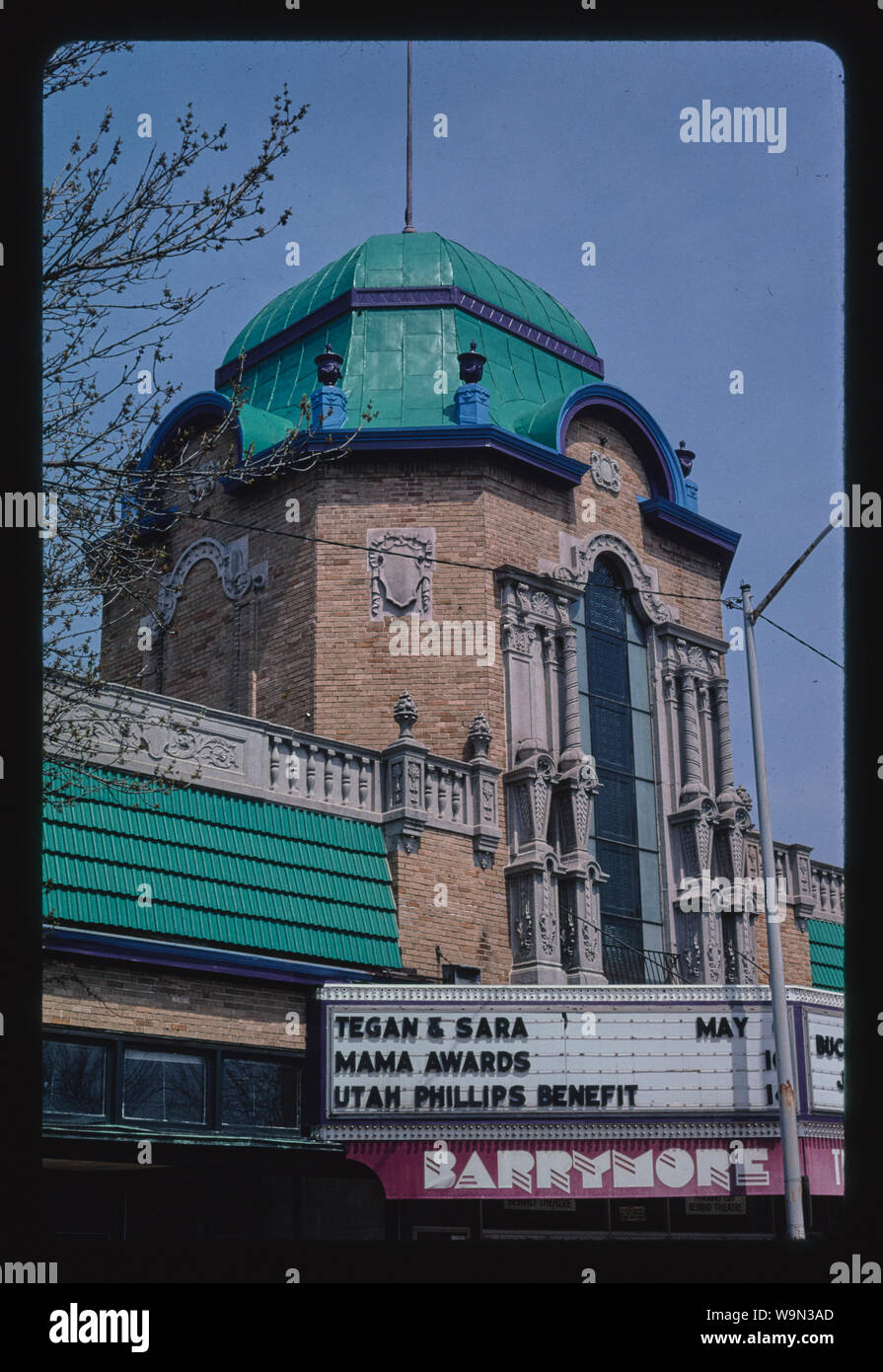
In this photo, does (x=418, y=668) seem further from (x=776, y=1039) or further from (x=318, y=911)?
(x=776, y=1039)

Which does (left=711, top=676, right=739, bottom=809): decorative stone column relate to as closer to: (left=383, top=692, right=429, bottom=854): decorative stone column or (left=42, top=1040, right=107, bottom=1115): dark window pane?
(left=383, top=692, right=429, bottom=854): decorative stone column

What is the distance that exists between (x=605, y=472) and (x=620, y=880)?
5951 mm

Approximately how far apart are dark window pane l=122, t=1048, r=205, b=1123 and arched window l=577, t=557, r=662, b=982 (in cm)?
656

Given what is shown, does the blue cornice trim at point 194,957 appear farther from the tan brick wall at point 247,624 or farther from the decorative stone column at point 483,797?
the tan brick wall at point 247,624

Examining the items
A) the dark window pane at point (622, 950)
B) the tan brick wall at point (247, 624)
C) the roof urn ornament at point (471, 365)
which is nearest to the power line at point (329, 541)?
the tan brick wall at point (247, 624)

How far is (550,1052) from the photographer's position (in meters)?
17.2

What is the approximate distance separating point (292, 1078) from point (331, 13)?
13127mm

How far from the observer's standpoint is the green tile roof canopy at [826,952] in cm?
2400

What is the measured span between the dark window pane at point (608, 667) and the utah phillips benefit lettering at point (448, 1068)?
20.7ft

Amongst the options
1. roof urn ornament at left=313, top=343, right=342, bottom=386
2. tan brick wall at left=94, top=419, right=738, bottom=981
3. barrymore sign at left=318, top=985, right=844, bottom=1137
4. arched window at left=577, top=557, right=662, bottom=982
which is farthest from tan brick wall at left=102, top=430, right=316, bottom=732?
barrymore sign at left=318, top=985, right=844, bottom=1137

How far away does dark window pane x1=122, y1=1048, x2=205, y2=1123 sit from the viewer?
607 inches

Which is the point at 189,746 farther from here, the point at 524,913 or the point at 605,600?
the point at 605,600
